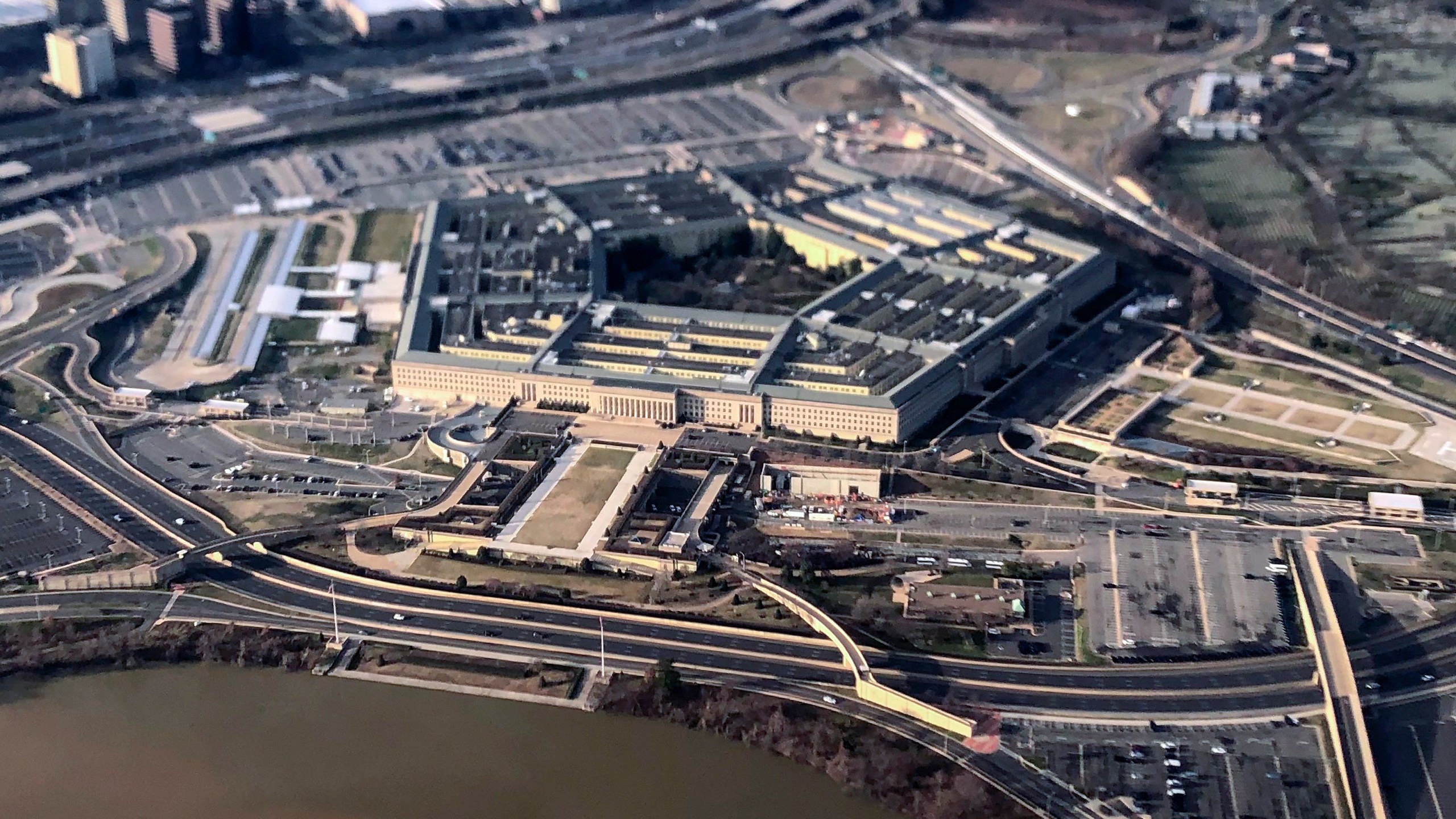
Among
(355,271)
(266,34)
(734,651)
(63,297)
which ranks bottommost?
(734,651)

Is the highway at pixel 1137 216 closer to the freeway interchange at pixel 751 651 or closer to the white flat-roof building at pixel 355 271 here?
the freeway interchange at pixel 751 651

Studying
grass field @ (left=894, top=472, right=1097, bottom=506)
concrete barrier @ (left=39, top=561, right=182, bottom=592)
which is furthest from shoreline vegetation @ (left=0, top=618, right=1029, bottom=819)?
grass field @ (left=894, top=472, right=1097, bottom=506)

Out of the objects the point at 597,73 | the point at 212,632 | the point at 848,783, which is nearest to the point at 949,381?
the point at 848,783

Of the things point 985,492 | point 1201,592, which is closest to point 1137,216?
point 985,492

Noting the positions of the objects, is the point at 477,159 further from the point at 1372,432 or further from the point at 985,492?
the point at 1372,432

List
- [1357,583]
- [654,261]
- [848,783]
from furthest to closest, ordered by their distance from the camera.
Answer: [654,261] < [1357,583] < [848,783]

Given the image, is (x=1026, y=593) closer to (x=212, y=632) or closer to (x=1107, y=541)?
(x=1107, y=541)
